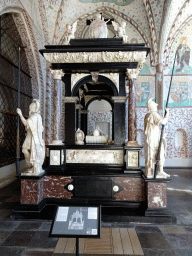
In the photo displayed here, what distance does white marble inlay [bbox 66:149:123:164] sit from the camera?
487 centimetres

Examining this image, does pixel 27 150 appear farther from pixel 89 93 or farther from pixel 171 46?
pixel 171 46

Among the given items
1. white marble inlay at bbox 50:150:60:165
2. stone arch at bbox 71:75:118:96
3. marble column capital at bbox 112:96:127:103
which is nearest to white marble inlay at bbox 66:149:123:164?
white marble inlay at bbox 50:150:60:165

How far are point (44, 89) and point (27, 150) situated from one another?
5.86m

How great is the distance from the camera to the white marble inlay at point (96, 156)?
487 cm

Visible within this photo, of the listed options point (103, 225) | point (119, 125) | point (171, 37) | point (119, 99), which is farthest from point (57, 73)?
point (171, 37)

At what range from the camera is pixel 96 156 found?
4.90 m

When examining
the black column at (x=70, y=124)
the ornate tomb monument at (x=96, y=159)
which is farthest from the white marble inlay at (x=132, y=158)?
the black column at (x=70, y=124)

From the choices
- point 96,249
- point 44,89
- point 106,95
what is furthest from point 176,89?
point 96,249

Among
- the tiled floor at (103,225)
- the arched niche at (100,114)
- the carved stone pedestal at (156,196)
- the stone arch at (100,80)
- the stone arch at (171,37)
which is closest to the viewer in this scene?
the tiled floor at (103,225)

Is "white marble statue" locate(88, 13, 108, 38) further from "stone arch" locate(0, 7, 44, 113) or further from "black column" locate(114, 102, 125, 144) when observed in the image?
"stone arch" locate(0, 7, 44, 113)

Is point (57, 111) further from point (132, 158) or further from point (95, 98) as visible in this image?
point (95, 98)

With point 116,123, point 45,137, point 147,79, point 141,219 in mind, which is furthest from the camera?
point 147,79

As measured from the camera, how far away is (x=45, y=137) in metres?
9.45

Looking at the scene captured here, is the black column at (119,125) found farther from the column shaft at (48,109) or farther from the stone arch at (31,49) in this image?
the column shaft at (48,109)
